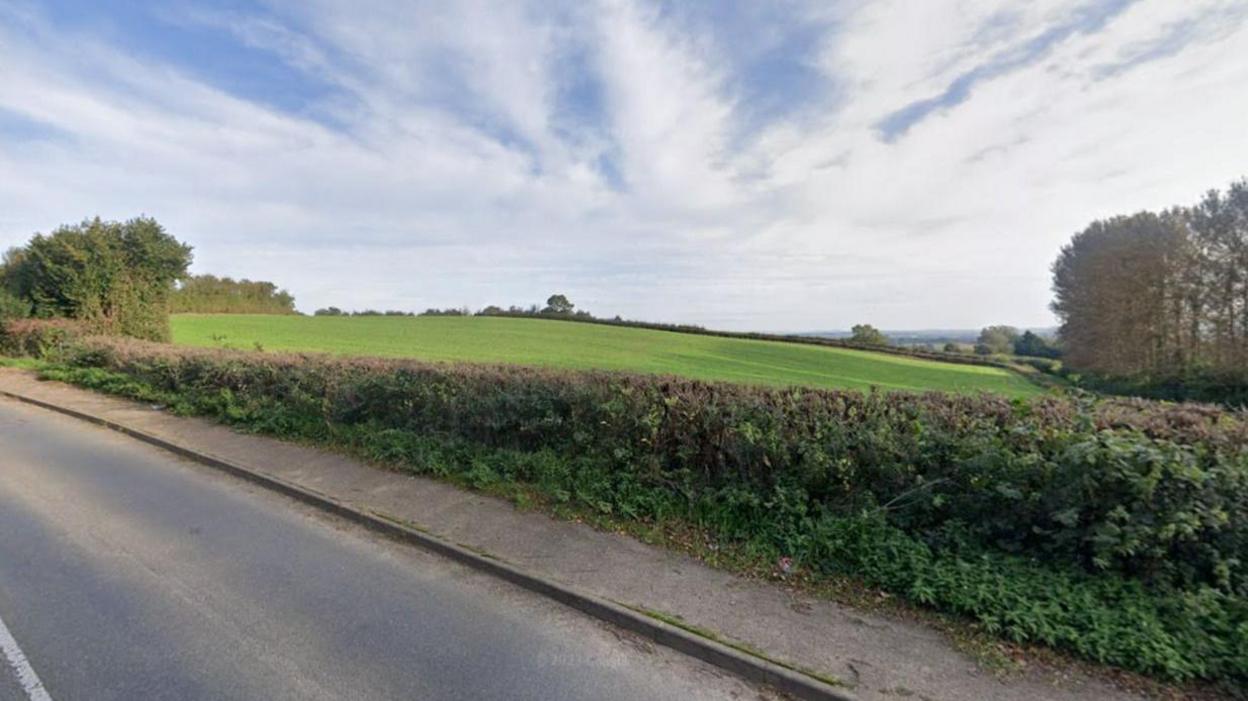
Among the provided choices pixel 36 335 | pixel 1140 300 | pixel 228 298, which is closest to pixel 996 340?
pixel 1140 300

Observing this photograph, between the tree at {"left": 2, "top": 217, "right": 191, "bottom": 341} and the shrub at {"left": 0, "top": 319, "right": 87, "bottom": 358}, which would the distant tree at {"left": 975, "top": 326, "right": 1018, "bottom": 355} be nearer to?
the tree at {"left": 2, "top": 217, "right": 191, "bottom": 341}

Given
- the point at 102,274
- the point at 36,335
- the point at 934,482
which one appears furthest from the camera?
the point at 102,274

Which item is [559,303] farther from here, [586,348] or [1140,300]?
[1140,300]

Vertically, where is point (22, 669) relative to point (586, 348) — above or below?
below

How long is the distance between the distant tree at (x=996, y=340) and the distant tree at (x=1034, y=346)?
704 millimetres

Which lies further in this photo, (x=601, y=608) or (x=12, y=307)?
(x=12, y=307)

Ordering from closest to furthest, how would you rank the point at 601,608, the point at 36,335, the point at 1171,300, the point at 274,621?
1. the point at 274,621
2. the point at 601,608
3. the point at 36,335
4. the point at 1171,300

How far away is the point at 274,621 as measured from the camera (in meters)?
3.14

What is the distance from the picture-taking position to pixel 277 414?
7.64 m

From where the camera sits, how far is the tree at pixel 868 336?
53.6m

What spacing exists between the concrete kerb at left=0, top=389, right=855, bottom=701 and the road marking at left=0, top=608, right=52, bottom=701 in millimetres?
2062

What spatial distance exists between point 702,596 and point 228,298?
60665 mm

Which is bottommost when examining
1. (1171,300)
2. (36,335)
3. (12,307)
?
(36,335)

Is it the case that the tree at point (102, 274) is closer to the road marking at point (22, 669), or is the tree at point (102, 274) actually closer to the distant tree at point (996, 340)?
the road marking at point (22, 669)
